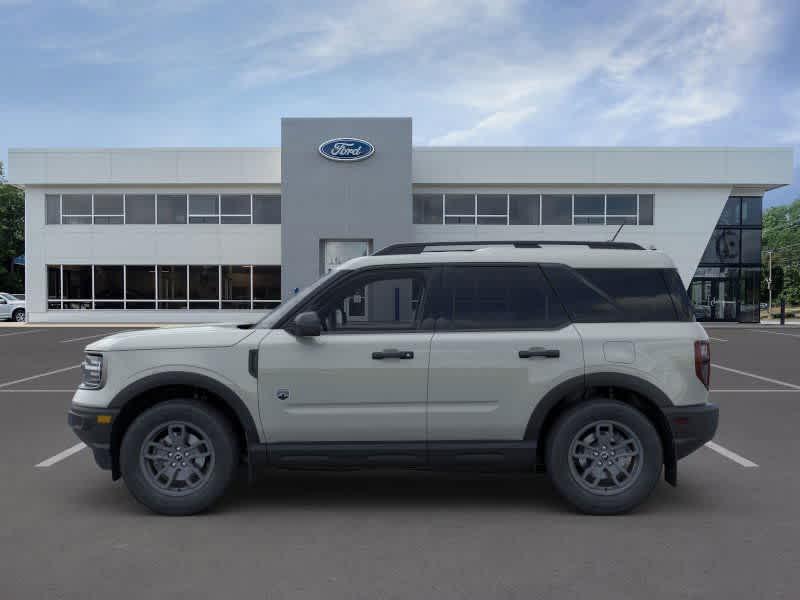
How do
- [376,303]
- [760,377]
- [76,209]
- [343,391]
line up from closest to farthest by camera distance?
[343,391] < [376,303] < [760,377] < [76,209]

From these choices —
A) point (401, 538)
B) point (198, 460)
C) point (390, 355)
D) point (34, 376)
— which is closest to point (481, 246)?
point (390, 355)

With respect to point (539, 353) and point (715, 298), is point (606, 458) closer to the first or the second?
point (539, 353)

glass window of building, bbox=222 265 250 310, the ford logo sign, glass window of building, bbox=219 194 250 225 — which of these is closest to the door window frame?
the ford logo sign

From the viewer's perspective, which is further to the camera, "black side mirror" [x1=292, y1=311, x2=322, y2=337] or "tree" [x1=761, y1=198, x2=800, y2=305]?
"tree" [x1=761, y1=198, x2=800, y2=305]

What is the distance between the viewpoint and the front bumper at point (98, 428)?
16.3ft

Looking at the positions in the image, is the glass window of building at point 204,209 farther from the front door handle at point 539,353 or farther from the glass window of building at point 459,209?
the front door handle at point 539,353

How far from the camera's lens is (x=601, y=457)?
5.01 m

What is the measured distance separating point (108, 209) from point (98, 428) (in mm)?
30557

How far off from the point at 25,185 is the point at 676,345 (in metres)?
34.2

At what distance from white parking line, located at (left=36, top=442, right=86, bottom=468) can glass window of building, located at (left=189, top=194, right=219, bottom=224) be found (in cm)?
2640

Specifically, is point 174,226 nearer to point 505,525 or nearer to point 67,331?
point 67,331

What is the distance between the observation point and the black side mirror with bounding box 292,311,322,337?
4832 millimetres

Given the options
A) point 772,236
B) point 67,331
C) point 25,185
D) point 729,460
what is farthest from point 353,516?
point 772,236

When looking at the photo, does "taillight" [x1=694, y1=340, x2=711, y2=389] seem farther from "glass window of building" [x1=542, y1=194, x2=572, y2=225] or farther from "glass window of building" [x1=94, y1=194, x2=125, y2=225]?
"glass window of building" [x1=94, y1=194, x2=125, y2=225]
